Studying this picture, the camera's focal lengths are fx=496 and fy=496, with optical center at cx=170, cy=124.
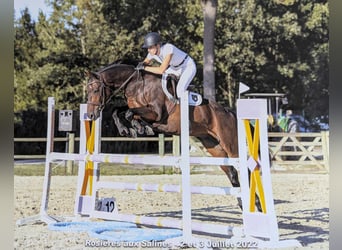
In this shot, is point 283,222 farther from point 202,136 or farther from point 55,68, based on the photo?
point 55,68

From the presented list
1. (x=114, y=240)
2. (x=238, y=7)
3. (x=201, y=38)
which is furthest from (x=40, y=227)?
(x=238, y=7)

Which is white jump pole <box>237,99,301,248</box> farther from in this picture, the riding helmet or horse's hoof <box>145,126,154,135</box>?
the riding helmet

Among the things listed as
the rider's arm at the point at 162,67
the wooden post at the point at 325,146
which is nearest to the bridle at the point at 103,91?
the rider's arm at the point at 162,67

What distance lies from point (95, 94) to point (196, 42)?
1.05 metres

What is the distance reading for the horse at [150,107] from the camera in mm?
2988

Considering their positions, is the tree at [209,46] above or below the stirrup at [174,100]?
above

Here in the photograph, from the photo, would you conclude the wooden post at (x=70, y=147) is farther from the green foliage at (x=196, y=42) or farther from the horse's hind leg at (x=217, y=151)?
the horse's hind leg at (x=217, y=151)

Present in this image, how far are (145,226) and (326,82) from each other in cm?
193

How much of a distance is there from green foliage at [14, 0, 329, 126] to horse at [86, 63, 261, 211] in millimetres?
642

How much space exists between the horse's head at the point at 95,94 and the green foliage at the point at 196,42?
67 centimetres

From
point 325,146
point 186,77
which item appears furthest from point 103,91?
point 325,146

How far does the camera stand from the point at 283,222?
3.38 m

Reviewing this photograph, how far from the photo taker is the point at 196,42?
3.71 metres

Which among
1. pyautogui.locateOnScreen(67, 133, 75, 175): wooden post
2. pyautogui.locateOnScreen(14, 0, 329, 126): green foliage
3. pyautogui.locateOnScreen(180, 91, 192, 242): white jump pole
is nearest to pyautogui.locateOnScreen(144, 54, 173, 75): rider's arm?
pyautogui.locateOnScreen(180, 91, 192, 242): white jump pole
